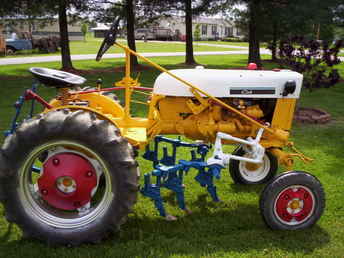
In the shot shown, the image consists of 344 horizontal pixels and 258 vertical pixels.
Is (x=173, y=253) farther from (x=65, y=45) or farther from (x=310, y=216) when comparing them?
(x=65, y=45)

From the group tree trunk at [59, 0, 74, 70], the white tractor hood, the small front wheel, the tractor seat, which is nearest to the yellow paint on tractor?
the white tractor hood

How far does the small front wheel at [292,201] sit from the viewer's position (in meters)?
3.37

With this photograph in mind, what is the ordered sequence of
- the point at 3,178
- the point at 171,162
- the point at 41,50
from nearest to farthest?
the point at 3,178 → the point at 171,162 → the point at 41,50

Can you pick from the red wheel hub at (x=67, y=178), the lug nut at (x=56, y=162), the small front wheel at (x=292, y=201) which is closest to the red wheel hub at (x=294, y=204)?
the small front wheel at (x=292, y=201)

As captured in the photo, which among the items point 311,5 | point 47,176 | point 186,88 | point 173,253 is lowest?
point 173,253

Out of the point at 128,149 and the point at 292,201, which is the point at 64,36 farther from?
the point at 292,201

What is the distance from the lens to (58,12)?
13406 mm

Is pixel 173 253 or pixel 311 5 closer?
pixel 173 253

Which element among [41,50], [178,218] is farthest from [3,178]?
[41,50]

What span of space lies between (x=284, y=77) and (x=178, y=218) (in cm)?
165

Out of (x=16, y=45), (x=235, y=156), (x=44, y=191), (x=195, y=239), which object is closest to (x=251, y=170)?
(x=235, y=156)

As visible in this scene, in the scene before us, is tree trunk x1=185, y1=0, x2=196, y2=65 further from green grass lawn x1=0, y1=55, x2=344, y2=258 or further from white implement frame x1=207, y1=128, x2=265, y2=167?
white implement frame x1=207, y1=128, x2=265, y2=167

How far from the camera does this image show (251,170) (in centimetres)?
459

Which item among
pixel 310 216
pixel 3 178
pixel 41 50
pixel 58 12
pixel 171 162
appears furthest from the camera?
pixel 41 50
